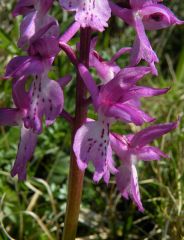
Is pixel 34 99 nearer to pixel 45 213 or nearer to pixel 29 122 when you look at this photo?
pixel 29 122

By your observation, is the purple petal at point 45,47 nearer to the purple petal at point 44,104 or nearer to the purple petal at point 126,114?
the purple petal at point 44,104

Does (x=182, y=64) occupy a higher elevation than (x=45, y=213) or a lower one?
lower

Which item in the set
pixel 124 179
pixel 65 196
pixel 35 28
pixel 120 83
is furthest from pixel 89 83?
pixel 65 196

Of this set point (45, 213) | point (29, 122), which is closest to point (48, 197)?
point (45, 213)

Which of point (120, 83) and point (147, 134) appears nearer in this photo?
point (120, 83)

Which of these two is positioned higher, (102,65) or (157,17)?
(157,17)

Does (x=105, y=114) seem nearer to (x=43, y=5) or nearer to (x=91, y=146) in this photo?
(x=91, y=146)
